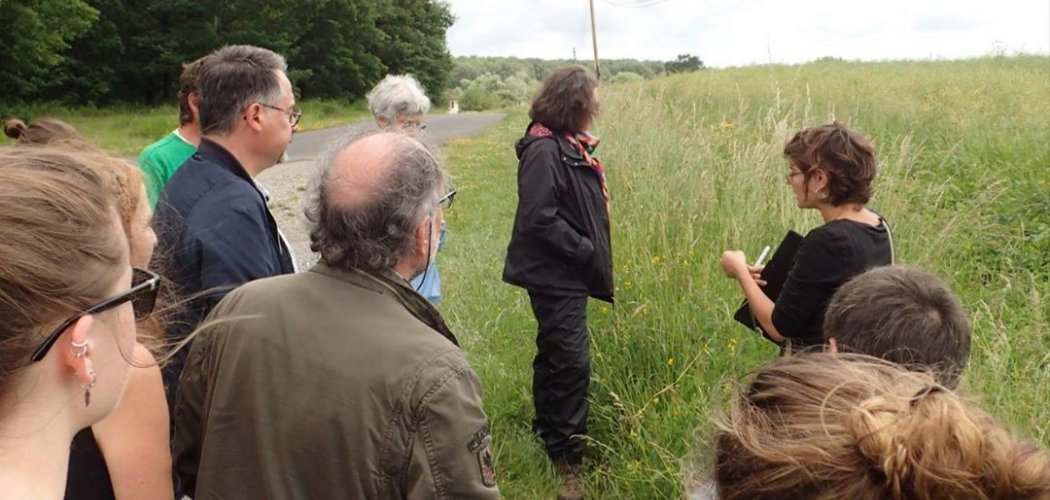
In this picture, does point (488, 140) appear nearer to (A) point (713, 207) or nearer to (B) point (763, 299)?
(A) point (713, 207)

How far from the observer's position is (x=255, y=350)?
1761 millimetres

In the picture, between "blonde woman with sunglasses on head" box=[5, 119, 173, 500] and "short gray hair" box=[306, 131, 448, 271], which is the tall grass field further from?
"blonde woman with sunglasses on head" box=[5, 119, 173, 500]

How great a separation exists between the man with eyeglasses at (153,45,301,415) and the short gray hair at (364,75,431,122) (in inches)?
48.2

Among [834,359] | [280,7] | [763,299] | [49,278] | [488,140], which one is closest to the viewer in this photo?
[49,278]

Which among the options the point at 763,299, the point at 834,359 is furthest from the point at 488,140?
the point at 834,359

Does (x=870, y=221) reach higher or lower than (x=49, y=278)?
lower

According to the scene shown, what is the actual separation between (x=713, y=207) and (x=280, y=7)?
39336 millimetres

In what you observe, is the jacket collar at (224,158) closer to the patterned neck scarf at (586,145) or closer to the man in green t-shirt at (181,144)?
the man in green t-shirt at (181,144)

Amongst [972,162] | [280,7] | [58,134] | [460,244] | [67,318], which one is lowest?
[460,244]

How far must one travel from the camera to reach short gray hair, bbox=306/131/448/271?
183cm

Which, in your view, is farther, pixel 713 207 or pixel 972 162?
pixel 972 162

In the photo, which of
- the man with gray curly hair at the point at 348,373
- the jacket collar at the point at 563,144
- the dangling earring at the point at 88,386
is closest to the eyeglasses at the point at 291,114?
the man with gray curly hair at the point at 348,373

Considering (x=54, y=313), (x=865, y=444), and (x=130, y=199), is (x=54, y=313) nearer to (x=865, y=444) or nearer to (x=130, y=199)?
(x=130, y=199)

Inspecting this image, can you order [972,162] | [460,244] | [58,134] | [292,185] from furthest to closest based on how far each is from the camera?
[292,185], [460,244], [972,162], [58,134]
